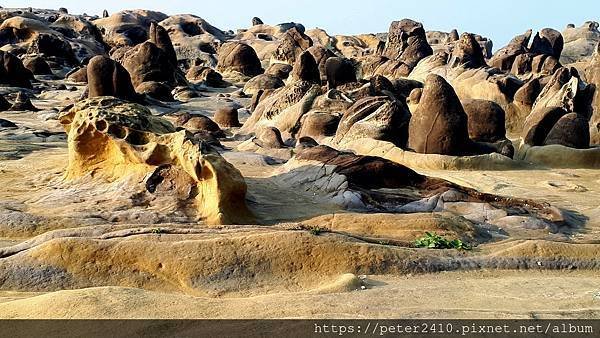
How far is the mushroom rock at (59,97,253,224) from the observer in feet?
23.4

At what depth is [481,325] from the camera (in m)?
3.55

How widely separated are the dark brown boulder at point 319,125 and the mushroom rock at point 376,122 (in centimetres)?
80

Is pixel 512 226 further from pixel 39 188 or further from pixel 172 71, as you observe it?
pixel 172 71

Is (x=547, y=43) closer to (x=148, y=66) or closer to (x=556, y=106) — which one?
(x=148, y=66)

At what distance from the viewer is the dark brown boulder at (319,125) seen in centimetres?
1475

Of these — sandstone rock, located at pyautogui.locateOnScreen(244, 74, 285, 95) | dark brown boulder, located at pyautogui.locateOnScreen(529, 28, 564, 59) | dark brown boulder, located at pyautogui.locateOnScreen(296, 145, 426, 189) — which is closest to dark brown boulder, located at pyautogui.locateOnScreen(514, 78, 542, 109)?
dark brown boulder, located at pyautogui.locateOnScreen(296, 145, 426, 189)

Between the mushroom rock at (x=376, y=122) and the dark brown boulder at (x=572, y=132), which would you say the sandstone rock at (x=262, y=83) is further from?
the dark brown boulder at (x=572, y=132)

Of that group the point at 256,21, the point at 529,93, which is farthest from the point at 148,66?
the point at 256,21

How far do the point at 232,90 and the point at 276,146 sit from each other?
608 inches

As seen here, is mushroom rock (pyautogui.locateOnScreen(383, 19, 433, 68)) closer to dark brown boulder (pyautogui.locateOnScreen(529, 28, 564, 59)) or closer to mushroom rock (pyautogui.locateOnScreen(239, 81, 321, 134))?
dark brown boulder (pyautogui.locateOnScreen(529, 28, 564, 59))

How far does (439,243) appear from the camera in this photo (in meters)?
5.86

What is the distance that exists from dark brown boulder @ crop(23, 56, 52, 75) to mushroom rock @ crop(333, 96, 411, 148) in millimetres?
19191

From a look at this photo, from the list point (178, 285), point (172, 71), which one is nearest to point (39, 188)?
point (178, 285)

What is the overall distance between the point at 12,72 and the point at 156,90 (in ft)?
19.1
